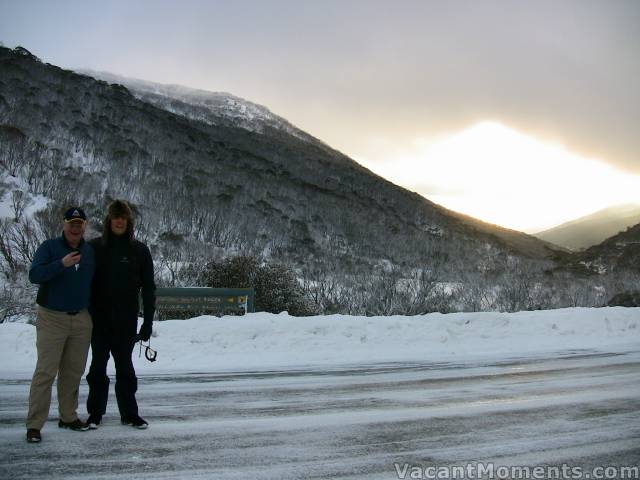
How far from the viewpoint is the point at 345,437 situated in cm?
481

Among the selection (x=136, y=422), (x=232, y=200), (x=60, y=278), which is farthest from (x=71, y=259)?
(x=232, y=200)

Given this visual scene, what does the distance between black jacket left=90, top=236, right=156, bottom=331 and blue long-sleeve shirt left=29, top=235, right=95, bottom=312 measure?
0.16m

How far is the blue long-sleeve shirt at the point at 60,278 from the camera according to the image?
4773mm

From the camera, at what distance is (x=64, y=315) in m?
4.95

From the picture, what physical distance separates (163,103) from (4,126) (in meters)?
69.0

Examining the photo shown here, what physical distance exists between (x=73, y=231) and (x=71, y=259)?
32 centimetres

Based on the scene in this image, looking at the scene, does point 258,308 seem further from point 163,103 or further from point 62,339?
point 163,103

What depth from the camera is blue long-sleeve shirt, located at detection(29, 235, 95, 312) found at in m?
4.77

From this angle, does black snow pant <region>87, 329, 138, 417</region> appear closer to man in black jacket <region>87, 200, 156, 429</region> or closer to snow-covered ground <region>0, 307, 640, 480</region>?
man in black jacket <region>87, 200, 156, 429</region>

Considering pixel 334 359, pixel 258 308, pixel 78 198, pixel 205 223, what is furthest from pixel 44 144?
pixel 334 359

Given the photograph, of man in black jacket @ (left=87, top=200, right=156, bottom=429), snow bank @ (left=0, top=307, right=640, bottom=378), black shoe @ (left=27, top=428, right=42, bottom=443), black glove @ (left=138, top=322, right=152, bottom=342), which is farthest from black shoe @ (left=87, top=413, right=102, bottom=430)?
snow bank @ (left=0, top=307, right=640, bottom=378)

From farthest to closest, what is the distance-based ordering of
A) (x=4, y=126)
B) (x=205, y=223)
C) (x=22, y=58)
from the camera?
(x=22, y=58)
(x=205, y=223)
(x=4, y=126)

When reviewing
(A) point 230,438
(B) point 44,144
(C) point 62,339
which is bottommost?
(A) point 230,438

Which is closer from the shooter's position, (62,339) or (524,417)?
(62,339)
